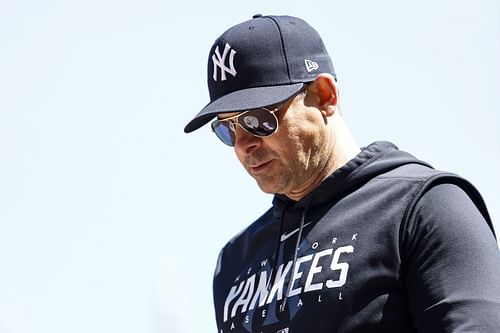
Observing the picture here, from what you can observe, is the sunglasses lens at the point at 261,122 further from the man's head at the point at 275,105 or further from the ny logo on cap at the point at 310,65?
the ny logo on cap at the point at 310,65

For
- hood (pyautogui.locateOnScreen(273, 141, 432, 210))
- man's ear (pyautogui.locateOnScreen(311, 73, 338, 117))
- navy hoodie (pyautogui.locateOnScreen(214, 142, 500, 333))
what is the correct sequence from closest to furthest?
navy hoodie (pyautogui.locateOnScreen(214, 142, 500, 333)), hood (pyautogui.locateOnScreen(273, 141, 432, 210)), man's ear (pyautogui.locateOnScreen(311, 73, 338, 117))

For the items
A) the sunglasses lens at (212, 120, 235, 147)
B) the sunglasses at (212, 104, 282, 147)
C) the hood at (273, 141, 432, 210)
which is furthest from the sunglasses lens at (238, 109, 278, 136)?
the hood at (273, 141, 432, 210)

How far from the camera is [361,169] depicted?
10.9 feet

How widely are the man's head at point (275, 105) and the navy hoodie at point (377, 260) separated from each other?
0.11 meters

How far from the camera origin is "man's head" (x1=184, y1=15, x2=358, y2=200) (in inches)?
132

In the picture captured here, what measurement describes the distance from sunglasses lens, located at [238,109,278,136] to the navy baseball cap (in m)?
0.04

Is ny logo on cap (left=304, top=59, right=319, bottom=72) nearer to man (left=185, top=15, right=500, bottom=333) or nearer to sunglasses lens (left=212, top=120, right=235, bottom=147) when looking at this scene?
man (left=185, top=15, right=500, bottom=333)

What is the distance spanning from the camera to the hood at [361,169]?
331 cm

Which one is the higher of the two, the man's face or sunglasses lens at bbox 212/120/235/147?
sunglasses lens at bbox 212/120/235/147

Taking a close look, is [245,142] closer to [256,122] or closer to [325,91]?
[256,122]

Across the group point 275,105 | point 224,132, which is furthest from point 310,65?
point 224,132

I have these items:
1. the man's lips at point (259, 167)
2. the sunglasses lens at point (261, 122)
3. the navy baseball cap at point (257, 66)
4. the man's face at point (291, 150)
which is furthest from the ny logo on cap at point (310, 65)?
the man's lips at point (259, 167)

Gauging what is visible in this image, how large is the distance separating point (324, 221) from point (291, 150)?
25 cm

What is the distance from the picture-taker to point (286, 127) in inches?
132
